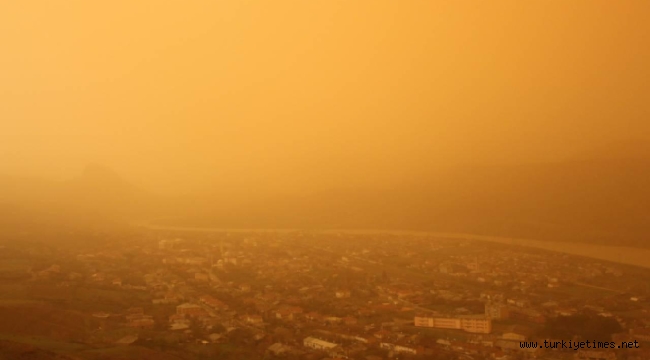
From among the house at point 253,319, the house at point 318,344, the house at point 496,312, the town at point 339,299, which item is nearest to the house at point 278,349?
the town at point 339,299

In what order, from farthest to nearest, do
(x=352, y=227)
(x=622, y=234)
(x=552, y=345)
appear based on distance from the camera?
(x=352, y=227)
(x=622, y=234)
(x=552, y=345)

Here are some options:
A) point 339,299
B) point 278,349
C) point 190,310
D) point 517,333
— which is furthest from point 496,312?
point 190,310

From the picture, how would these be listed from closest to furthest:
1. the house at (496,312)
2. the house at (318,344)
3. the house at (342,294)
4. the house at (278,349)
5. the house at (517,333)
Answer: 1. the house at (278,349)
2. the house at (318,344)
3. the house at (517,333)
4. the house at (496,312)
5. the house at (342,294)

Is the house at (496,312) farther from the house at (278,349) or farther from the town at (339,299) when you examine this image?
the house at (278,349)

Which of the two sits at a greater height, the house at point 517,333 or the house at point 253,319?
the house at point 517,333

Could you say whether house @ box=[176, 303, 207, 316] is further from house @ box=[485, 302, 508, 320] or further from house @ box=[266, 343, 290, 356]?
house @ box=[485, 302, 508, 320]

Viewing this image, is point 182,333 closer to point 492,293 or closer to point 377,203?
point 492,293

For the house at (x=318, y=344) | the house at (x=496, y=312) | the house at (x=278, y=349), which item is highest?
the house at (x=496, y=312)

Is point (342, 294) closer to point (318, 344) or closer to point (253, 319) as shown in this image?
point (253, 319)

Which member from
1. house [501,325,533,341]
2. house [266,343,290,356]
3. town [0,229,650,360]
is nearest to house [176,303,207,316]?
town [0,229,650,360]

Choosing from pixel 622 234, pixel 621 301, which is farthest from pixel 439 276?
pixel 622 234

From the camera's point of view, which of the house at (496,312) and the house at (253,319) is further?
the house at (496,312)
